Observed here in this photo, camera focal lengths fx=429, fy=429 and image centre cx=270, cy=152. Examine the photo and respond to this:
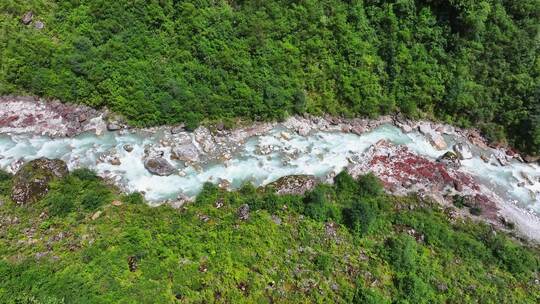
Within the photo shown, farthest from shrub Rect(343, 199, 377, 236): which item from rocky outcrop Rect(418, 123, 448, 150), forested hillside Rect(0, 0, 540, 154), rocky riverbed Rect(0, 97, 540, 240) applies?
rocky outcrop Rect(418, 123, 448, 150)

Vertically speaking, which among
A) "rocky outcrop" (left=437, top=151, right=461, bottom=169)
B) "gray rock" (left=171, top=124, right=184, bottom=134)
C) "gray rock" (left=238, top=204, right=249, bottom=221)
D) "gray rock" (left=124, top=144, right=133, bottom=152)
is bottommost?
"gray rock" (left=238, top=204, right=249, bottom=221)

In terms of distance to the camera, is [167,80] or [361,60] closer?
[167,80]

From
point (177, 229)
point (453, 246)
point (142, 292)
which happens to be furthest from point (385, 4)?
point (142, 292)

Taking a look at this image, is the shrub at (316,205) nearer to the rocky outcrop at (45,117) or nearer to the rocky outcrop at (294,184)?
the rocky outcrop at (294,184)

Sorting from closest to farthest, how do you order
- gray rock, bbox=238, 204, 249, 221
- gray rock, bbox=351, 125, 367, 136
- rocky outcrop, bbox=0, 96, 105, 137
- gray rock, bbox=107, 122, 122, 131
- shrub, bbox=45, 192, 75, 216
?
shrub, bbox=45, 192, 75, 216, gray rock, bbox=238, 204, 249, 221, rocky outcrop, bbox=0, 96, 105, 137, gray rock, bbox=107, 122, 122, 131, gray rock, bbox=351, 125, 367, 136

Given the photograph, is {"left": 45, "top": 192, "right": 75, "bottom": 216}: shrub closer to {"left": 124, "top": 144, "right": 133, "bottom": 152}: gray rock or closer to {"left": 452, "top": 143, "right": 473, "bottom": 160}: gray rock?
{"left": 124, "top": 144, "right": 133, "bottom": 152}: gray rock

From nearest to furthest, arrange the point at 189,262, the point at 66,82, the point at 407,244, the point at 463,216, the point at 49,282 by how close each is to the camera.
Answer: the point at 49,282
the point at 189,262
the point at 407,244
the point at 463,216
the point at 66,82

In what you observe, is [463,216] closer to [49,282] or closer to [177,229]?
[177,229]
